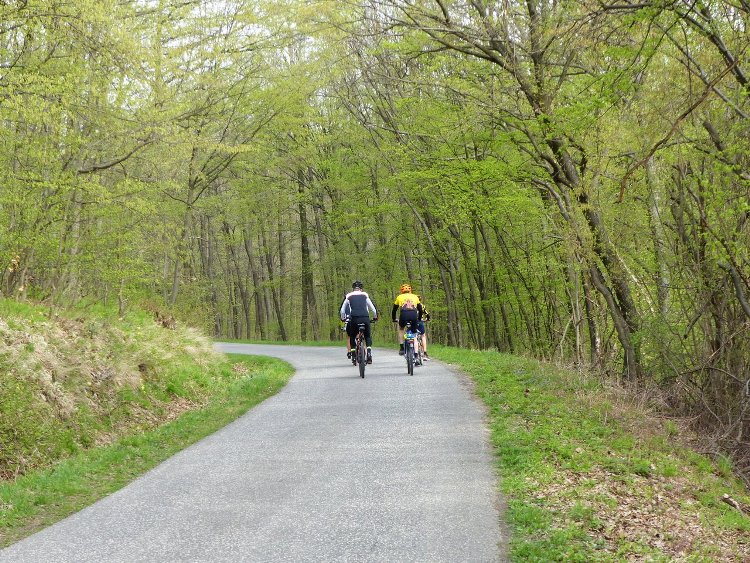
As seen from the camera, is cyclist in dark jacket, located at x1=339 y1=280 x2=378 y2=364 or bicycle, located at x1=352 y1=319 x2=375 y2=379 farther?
cyclist in dark jacket, located at x1=339 y1=280 x2=378 y2=364

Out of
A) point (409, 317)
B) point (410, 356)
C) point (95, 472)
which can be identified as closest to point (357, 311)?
point (409, 317)

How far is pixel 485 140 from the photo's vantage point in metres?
20.6

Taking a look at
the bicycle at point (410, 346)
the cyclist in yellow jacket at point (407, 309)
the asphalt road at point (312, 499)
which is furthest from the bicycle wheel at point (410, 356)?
the asphalt road at point (312, 499)

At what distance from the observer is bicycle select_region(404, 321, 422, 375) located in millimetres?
16281

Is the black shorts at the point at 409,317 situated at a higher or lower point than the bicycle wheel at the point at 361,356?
higher

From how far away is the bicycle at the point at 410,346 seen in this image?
16.3 metres

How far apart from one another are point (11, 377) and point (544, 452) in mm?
6842

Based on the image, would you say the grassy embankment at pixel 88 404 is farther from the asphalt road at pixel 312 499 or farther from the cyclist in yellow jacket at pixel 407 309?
the cyclist in yellow jacket at pixel 407 309

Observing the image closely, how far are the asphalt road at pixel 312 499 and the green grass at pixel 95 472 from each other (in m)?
0.28

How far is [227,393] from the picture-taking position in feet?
50.7

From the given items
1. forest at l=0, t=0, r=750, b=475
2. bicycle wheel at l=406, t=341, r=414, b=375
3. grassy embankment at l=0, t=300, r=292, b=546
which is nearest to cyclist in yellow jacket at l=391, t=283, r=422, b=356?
bicycle wheel at l=406, t=341, r=414, b=375

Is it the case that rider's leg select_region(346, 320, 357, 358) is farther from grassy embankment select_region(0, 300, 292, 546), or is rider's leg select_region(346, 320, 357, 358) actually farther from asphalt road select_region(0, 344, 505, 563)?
asphalt road select_region(0, 344, 505, 563)

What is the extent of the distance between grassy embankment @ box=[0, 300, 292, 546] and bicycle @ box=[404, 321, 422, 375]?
2.76 meters

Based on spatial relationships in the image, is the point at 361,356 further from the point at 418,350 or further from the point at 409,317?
the point at 418,350
